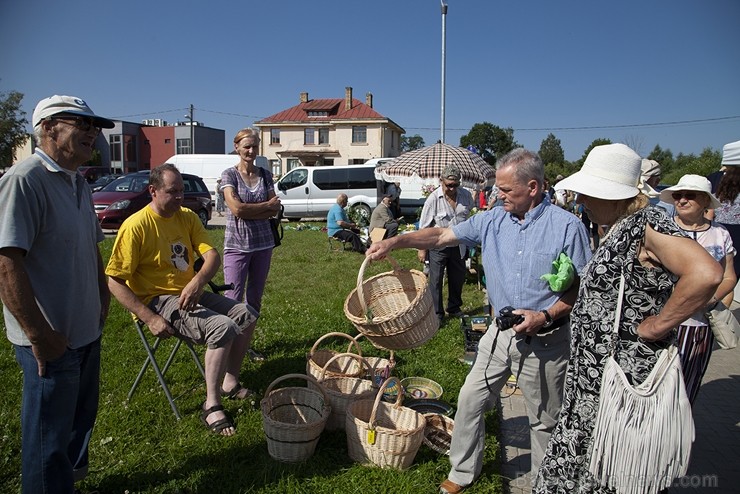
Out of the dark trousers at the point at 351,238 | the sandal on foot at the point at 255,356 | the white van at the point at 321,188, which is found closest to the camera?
the sandal on foot at the point at 255,356

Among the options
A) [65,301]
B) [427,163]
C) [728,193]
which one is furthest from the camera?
[427,163]

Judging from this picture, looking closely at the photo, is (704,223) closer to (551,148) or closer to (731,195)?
(731,195)

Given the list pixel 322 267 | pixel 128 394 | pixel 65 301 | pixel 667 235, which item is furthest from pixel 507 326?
pixel 322 267

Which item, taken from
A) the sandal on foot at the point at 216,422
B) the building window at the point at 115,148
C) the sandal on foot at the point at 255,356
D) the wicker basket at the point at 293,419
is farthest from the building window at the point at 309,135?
the wicker basket at the point at 293,419

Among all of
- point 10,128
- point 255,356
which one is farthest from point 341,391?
point 10,128

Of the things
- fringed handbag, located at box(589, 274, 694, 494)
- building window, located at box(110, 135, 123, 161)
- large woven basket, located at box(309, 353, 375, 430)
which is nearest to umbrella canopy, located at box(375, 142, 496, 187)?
large woven basket, located at box(309, 353, 375, 430)

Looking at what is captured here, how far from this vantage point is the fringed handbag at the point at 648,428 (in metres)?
1.81

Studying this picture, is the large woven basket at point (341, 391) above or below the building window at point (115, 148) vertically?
below

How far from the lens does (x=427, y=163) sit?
11086mm

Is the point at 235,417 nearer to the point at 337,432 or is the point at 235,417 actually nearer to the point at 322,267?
the point at 337,432

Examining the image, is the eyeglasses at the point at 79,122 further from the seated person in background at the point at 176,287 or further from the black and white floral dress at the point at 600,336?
the black and white floral dress at the point at 600,336

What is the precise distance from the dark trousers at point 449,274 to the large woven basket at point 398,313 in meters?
2.47

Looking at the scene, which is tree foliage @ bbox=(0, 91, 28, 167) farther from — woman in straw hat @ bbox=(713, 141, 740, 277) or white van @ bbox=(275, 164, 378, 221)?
woman in straw hat @ bbox=(713, 141, 740, 277)

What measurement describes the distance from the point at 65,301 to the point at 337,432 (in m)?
2.00
